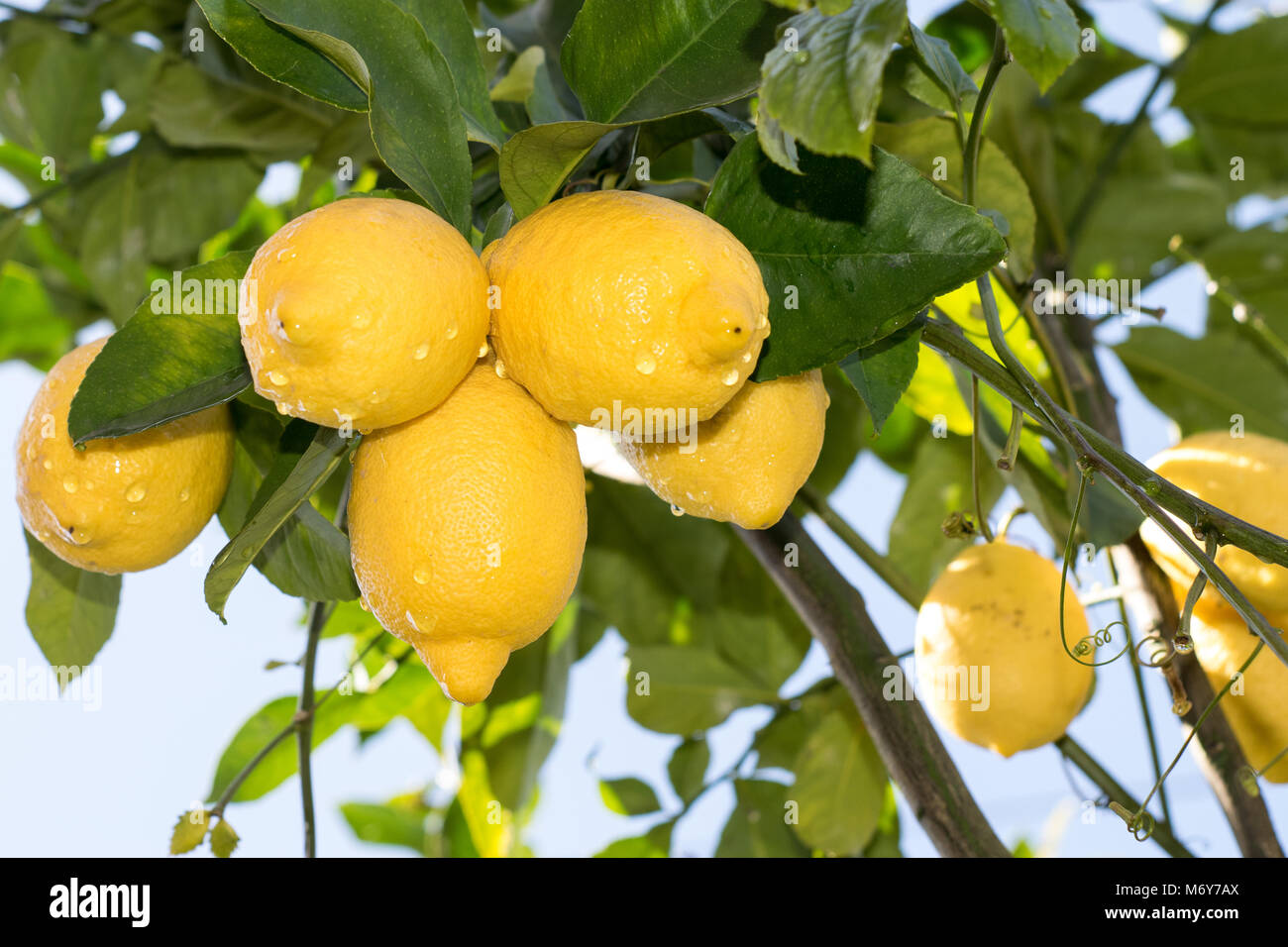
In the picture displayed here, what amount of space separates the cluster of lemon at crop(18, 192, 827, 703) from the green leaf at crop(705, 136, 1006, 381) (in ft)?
0.08

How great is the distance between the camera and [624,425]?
35 centimetres

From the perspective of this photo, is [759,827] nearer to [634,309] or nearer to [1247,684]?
[1247,684]

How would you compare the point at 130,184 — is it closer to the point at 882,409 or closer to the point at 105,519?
the point at 105,519

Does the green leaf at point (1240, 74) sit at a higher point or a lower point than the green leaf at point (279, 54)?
higher

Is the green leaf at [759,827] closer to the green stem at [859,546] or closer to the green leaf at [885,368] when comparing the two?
the green stem at [859,546]

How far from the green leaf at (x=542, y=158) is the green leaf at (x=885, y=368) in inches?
4.9

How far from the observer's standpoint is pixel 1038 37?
0.31 metres

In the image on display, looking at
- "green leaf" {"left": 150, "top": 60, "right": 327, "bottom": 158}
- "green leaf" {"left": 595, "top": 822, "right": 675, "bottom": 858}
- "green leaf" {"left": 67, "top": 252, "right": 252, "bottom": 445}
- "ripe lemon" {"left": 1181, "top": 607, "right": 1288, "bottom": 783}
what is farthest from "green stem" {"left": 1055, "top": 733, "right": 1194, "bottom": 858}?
"green leaf" {"left": 150, "top": 60, "right": 327, "bottom": 158}

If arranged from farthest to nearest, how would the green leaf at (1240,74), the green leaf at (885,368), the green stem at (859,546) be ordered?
the green leaf at (1240,74)
the green stem at (859,546)
the green leaf at (885,368)

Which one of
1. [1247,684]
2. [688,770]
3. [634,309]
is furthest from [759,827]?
[634,309]

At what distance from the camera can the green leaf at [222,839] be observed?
0.59 metres

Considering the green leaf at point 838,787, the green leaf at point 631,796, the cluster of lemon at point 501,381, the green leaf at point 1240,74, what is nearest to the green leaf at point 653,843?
the green leaf at point 631,796

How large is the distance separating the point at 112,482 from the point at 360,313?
0.57 ft

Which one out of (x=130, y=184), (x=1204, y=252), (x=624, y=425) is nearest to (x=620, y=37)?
(x=624, y=425)
